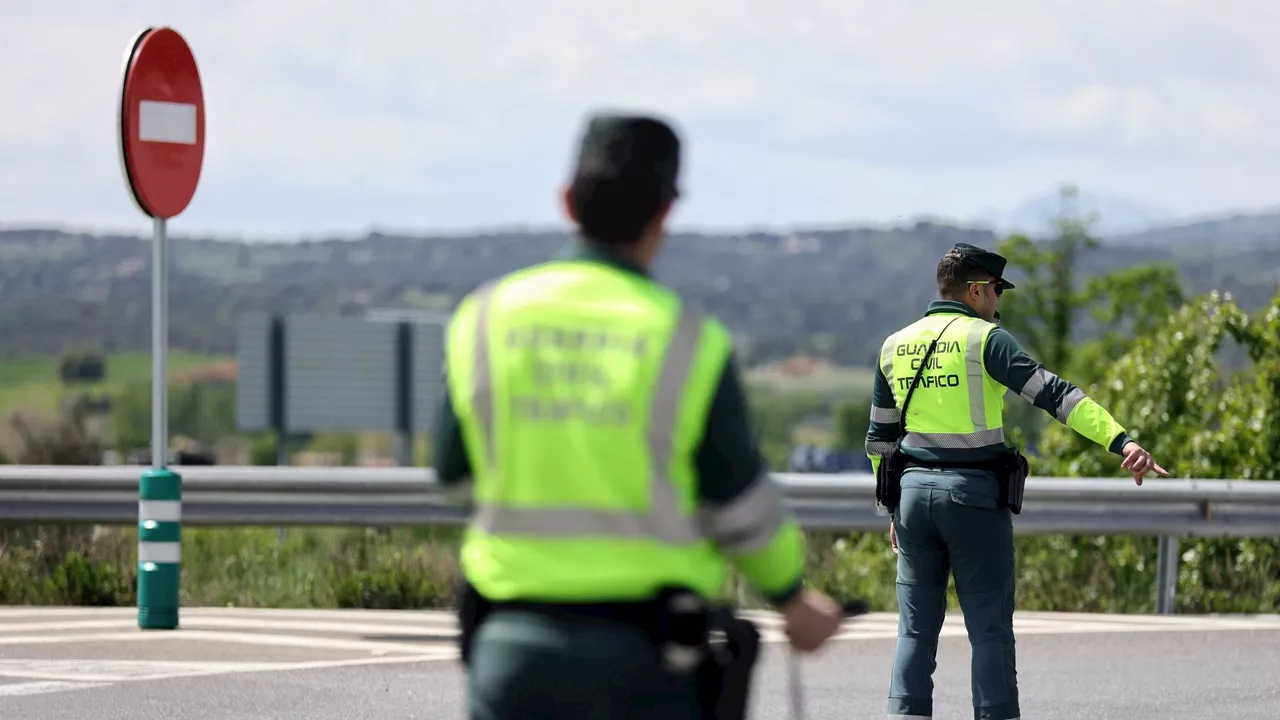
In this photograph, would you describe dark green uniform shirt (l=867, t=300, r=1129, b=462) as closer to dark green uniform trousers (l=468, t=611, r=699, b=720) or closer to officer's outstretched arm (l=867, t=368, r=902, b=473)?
officer's outstretched arm (l=867, t=368, r=902, b=473)

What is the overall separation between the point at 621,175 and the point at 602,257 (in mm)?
143

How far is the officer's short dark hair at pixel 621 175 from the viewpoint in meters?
3.19

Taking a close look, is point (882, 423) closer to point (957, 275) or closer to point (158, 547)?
point (957, 275)

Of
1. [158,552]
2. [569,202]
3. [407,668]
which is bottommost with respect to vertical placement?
[407,668]

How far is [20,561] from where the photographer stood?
1195 cm

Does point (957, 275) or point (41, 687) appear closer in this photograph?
point (957, 275)

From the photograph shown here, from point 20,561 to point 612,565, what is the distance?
31.8 ft

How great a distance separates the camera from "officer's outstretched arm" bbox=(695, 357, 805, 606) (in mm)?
3152

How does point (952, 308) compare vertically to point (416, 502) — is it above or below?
above

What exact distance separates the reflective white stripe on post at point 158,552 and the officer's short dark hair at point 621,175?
7338 millimetres

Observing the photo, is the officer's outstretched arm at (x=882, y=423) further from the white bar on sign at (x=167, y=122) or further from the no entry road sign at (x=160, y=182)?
the white bar on sign at (x=167, y=122)

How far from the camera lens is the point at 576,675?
3.04m

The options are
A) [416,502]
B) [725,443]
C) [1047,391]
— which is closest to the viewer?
[725,443]

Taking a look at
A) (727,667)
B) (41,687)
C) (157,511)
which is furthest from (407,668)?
(727,667)
